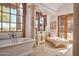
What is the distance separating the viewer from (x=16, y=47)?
1874 mm

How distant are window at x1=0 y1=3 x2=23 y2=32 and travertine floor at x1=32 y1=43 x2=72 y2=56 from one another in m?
0.43

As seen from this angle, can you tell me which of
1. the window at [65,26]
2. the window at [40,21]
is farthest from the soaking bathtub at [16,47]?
the window at [65,26]

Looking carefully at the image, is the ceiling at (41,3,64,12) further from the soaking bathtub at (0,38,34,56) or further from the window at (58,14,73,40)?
the soaking bathtub at (0,38,34,56)

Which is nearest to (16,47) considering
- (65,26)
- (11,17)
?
(11,17)

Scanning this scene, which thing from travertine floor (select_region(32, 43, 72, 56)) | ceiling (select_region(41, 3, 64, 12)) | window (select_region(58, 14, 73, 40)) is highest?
ceiling (select_region(41, 3, 64, 12))

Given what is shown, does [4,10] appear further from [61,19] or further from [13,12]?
[61,19]

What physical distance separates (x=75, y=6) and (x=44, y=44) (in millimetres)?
746

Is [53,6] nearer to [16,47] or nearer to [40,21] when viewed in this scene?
[40,21]

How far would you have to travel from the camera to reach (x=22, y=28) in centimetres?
199

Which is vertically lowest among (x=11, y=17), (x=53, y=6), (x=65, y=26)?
(x=65, y=26)

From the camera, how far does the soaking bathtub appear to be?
1.80 meters

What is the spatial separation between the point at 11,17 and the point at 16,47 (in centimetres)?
47

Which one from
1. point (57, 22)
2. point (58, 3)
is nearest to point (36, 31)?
point (57, 22)

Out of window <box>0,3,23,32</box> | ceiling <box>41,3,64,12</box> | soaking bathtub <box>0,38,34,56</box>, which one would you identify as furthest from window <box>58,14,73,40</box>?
window <box>0,3,23,32</box>
